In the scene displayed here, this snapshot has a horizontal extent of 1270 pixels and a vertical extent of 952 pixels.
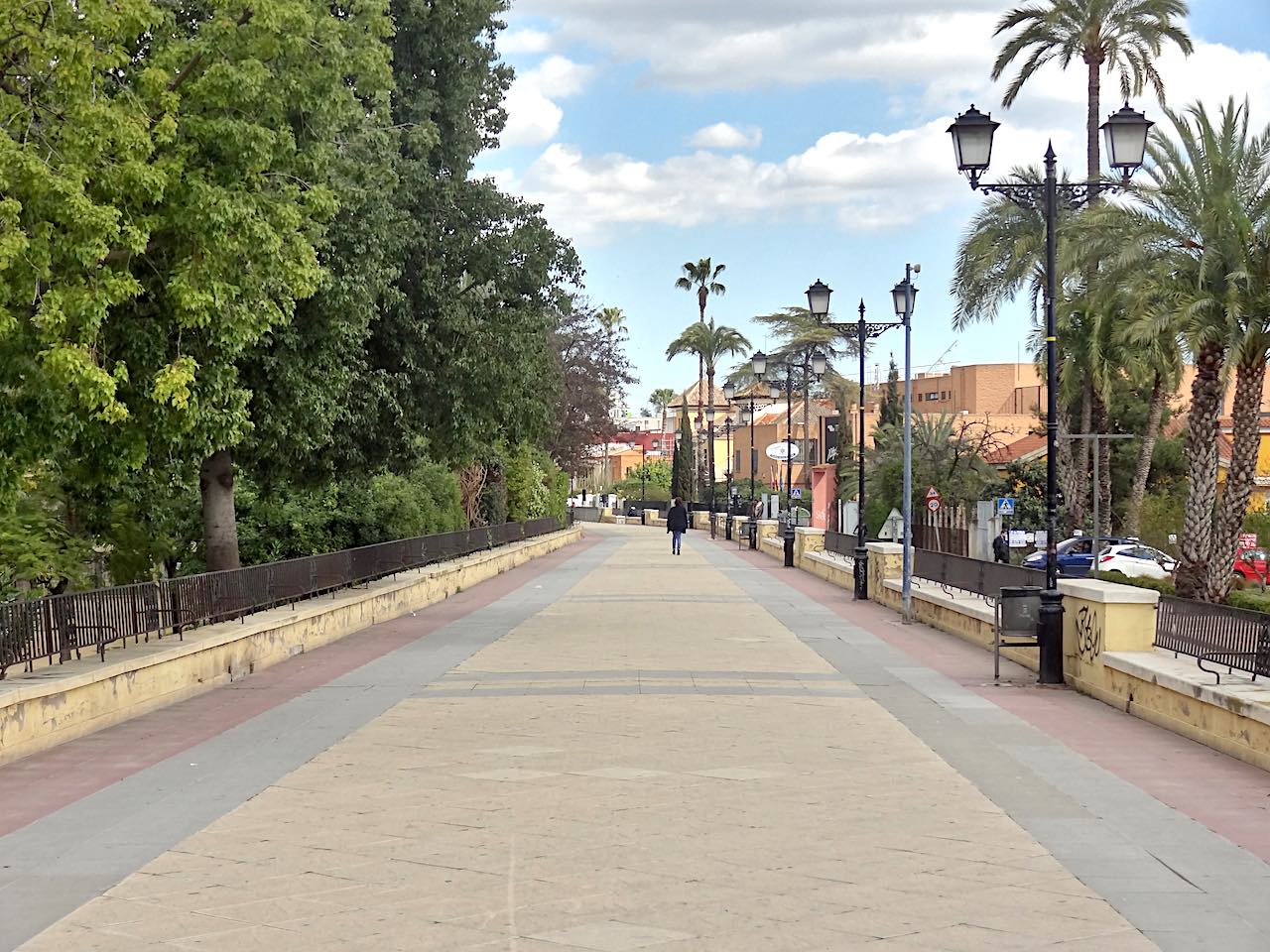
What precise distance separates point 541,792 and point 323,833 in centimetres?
157

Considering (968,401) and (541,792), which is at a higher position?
(968,401)

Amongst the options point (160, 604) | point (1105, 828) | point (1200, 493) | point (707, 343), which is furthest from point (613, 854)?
point (707, 343)

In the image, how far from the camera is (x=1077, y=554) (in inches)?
1618

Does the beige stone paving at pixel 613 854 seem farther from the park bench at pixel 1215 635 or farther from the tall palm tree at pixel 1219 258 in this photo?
the tall palm tree at pixel 1219 258

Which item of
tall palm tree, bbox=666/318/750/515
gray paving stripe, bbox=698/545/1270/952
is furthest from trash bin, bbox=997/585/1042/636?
tall palm tree, bbox=666/318/750/515

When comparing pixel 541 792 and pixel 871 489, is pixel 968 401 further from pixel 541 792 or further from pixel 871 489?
pixel 541 792

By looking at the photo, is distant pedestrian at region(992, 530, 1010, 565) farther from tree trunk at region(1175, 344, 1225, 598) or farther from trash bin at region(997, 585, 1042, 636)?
trash bin at region(997, 585, 1042, 636)

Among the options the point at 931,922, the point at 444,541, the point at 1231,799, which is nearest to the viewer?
the point at 931,922

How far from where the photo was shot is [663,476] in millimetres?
127250

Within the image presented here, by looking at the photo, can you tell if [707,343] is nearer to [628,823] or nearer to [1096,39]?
[1096,39]

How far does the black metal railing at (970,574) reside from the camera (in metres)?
19.0

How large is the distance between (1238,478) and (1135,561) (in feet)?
46.9

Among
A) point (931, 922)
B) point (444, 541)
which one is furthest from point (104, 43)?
point (444, 541)

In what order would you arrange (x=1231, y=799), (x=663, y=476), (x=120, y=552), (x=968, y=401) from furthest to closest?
(x=663, y=476), (x=968, y=401), (x=120, y=552), (x=1231, y=799)
